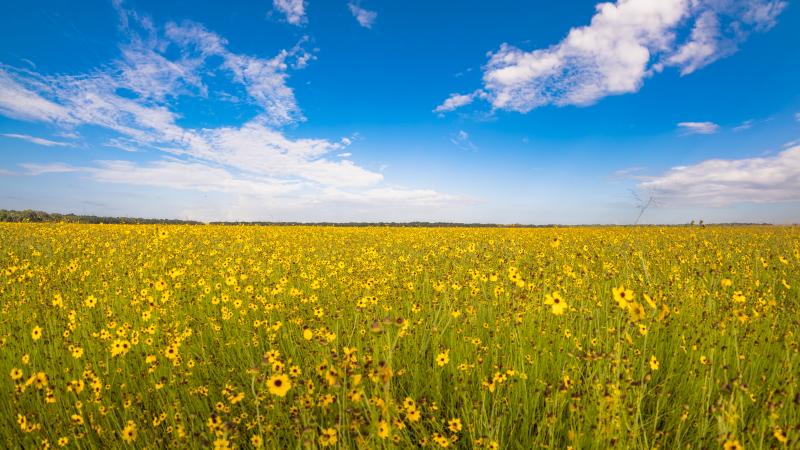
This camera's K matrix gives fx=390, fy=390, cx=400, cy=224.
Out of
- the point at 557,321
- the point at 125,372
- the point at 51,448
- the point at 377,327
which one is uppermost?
the point at 377,327

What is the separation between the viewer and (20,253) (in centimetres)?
1046

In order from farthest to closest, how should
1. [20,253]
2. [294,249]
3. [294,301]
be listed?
1. [294,249]
2. [20,253]
3. [294,301]

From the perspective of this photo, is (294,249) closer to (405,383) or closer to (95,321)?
(95,321)

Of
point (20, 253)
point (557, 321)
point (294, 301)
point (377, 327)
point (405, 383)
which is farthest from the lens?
point (20, 253)

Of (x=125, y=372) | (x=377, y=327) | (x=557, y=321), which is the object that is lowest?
(x=125, y=372)

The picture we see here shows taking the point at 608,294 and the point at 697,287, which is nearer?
the point at 608,294

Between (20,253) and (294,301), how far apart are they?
9913 mm

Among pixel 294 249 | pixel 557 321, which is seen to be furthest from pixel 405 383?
pixel 294 249

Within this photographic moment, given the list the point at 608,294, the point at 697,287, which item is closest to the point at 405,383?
the point at 608,294

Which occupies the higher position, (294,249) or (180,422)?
(294,249)

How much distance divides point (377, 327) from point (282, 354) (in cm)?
277

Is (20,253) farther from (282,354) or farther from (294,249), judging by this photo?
(282,354)

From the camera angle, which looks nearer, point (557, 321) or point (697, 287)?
point (557, 321)

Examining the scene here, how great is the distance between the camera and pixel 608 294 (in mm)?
5484
